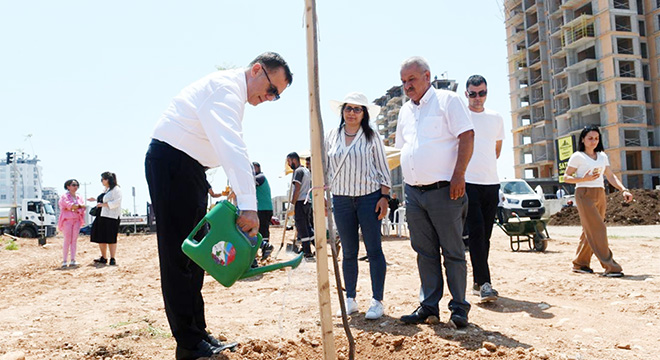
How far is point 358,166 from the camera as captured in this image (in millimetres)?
4266

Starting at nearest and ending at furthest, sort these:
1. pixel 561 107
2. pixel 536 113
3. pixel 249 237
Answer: pixel 249 237, pixel 561 107, pixel 536 113

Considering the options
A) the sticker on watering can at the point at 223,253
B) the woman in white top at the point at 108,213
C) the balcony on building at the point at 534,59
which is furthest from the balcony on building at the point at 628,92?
the sticker on watering can at the point at 223,253

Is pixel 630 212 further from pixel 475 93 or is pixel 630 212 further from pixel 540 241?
pixel 475 93

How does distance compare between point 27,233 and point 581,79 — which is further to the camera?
point 581,79

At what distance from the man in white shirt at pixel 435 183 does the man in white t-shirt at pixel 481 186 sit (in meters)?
0.74

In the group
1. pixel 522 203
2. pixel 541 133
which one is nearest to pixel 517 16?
pixel 541 133

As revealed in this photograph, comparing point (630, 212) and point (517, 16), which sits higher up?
point (517, 16)

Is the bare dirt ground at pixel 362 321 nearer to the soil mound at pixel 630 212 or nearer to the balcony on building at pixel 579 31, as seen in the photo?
the soil mound at pixel 630 212

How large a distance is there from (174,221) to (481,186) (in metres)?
2.66

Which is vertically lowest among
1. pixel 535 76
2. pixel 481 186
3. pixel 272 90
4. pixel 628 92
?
pixel 481 186

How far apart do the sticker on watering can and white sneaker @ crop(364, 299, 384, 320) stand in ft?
5.68

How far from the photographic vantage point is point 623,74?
2104 inches

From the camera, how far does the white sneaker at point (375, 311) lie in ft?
13.1

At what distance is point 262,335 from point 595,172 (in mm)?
4380
